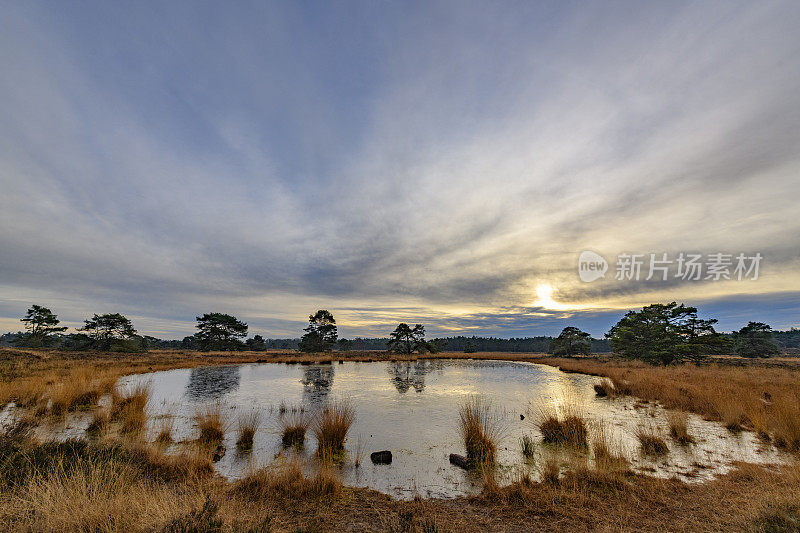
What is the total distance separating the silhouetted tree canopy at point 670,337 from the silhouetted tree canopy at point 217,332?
257 ft

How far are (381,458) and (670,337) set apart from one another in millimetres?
38443

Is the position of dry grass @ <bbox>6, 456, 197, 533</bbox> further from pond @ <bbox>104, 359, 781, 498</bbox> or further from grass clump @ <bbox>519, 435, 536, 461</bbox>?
grass clump @ <bbox>519, 435, 536, 461</bbox>

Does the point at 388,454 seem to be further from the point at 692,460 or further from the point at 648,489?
the point at 692,460

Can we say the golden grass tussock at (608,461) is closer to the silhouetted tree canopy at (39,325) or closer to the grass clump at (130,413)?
the grass clump at (130,413)

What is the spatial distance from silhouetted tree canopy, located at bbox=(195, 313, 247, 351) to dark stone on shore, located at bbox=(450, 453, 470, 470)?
79.3m

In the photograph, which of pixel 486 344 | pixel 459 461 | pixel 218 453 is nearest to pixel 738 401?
pixel 459 461

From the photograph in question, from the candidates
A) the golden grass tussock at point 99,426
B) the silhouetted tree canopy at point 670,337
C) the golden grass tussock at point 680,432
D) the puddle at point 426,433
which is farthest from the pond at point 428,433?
the silhouetted tree canopy at point 670,337

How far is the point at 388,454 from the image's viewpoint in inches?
305

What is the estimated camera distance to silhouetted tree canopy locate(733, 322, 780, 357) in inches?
1671

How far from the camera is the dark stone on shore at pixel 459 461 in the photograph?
23.8 ft

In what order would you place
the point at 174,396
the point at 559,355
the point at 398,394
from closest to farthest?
1. the point at 174,396
2. the point at 398,394
3. the point at 559,355

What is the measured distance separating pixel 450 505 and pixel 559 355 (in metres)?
63.4

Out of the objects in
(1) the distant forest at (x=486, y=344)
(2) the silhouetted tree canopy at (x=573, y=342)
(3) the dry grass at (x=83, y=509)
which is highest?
(3) the dry grass at (x=83, y=509)

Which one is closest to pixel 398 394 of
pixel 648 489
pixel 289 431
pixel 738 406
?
pixel 289 431
